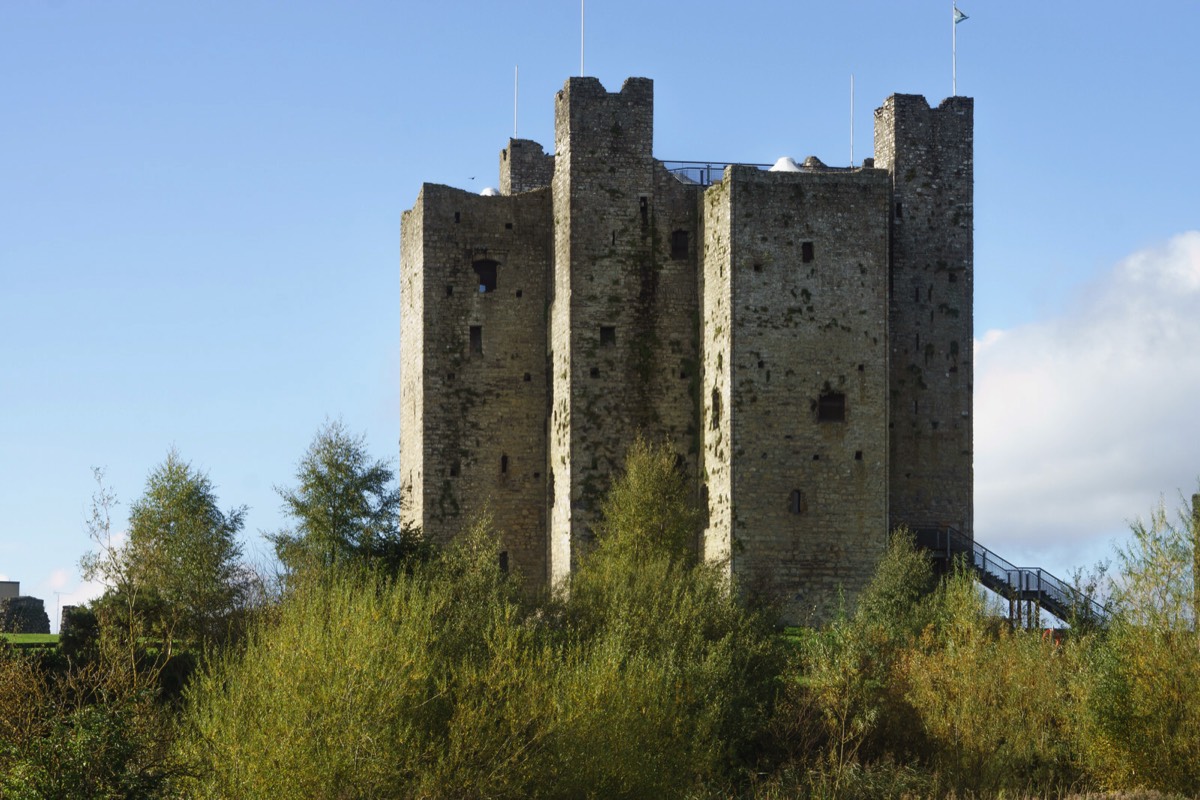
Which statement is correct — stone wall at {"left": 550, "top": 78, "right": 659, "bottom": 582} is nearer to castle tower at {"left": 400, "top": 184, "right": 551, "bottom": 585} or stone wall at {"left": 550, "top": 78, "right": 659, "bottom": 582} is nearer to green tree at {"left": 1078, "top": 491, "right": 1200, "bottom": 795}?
castle tower at {"left": 400, "top": 184, "right": 551, "bottom": 585}

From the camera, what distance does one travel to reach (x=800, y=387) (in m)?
38.3

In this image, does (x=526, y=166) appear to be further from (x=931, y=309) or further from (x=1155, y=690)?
(x=1155, y=690)

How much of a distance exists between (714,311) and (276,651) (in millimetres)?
18862

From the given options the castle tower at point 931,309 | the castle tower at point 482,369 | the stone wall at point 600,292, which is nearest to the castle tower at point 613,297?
the stone wall at point 600,292

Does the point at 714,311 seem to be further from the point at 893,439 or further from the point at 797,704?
the point at 797,704

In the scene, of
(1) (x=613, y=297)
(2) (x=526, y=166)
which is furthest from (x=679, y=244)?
(2) (x=526, y=166)

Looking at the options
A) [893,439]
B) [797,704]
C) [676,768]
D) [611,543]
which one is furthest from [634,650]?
[893,439]

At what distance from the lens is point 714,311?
3944 cm

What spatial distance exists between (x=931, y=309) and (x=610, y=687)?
1999 cm

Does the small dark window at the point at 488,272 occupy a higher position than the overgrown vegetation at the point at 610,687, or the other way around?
the small dark window at the point at 488,272

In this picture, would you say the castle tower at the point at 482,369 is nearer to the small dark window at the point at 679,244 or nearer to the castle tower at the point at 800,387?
the small dark window at the point at 679,244

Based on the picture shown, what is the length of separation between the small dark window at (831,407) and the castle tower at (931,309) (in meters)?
2.75

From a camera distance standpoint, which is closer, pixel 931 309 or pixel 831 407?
pixel 831 407

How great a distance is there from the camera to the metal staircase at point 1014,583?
36.1 m
